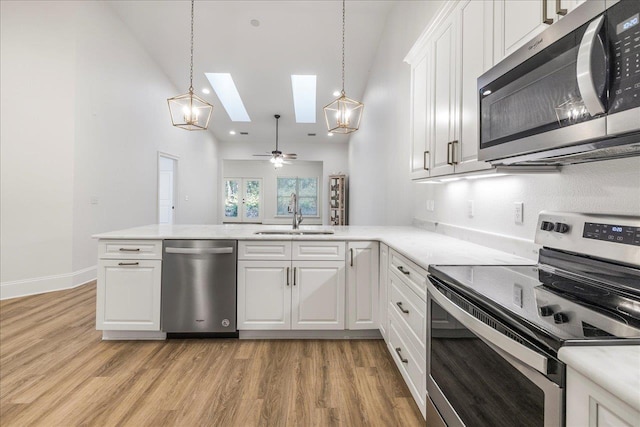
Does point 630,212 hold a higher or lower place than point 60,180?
lower

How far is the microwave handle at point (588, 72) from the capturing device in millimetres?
813

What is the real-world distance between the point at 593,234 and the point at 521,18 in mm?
877

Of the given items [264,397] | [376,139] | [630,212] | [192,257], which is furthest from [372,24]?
[264,397]

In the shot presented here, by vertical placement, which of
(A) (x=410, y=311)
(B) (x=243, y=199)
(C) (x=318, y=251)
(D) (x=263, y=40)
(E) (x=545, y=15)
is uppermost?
(D) (x=263, y=40)

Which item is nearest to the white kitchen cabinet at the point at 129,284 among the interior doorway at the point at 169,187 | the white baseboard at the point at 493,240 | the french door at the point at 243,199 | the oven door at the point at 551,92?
the white baseboard at the point at 493,240

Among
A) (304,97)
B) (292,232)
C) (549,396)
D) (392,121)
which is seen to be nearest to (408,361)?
(549,396)

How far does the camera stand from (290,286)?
2598 mm

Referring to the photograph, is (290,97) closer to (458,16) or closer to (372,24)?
(372,24)

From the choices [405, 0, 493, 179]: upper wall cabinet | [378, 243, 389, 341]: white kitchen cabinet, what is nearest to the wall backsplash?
[405, 0, 493, 179]: upper wall cabinet

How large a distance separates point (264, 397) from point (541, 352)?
1.61 metres

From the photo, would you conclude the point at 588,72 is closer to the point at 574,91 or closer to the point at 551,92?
the point at 574,91

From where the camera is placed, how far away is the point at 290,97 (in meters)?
7.34

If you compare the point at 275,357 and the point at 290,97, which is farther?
the point at 290,97

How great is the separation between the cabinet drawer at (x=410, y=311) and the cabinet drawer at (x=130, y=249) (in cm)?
184
